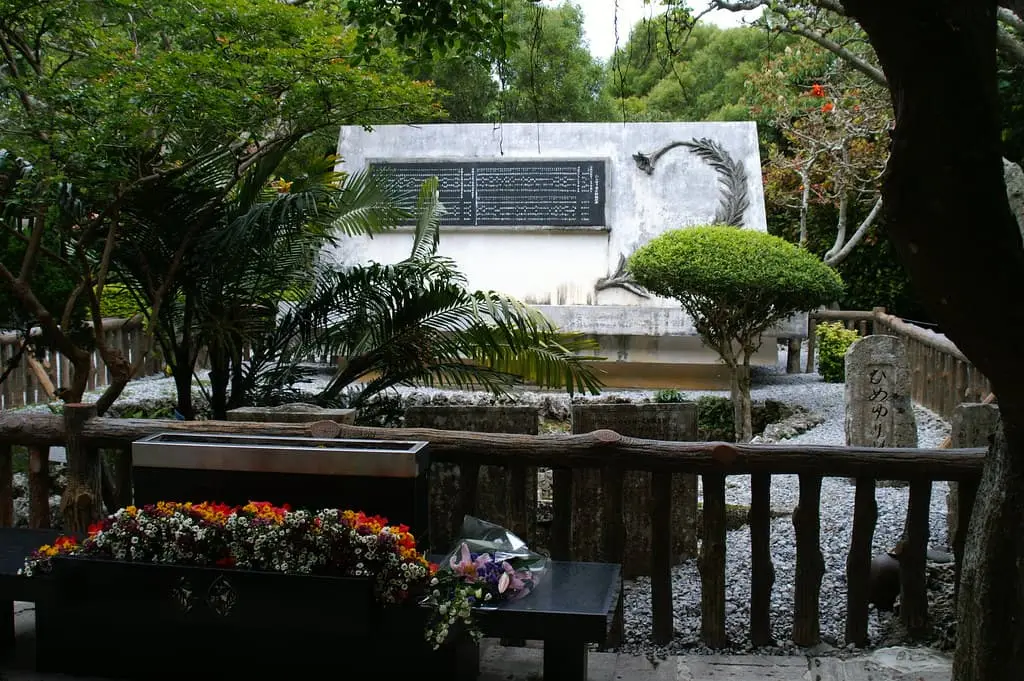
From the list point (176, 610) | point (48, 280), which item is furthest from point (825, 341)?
point (176, 610)

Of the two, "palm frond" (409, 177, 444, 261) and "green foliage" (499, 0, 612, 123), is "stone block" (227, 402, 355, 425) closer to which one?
"palm frond" (409, 177, 444, 261)

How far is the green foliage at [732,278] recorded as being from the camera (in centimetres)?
846

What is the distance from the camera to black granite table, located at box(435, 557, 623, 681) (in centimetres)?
303

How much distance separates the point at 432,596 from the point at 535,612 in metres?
0.36

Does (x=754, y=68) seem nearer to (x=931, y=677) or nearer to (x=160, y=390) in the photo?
(x=160, y=390)

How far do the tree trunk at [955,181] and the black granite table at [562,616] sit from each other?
4.76ft

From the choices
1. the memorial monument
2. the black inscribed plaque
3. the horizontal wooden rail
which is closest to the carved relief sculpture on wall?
the memorial monument

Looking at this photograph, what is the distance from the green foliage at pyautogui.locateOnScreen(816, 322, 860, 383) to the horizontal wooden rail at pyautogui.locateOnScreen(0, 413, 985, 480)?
7.84m

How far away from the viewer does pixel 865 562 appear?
4.00 m

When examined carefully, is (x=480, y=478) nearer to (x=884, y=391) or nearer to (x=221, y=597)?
(x=221, y=597)

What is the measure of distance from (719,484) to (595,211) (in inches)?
284

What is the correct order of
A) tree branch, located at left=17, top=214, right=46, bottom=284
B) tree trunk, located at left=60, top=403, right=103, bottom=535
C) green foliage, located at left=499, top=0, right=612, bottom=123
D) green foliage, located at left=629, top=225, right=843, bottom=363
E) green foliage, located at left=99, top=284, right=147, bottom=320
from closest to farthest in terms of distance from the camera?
tree trunk, located at left=60, top=403, right=103, bottom=535
tree branch, located at left=17, top=214, right=46, bottom=284
green foliage, located at left=99, top=284, right=147, bottom=320
green foliage, located at left=629, top=225, right=843, bottom=363
green foliage, located at left=499, top=0, right=612, bottom=123

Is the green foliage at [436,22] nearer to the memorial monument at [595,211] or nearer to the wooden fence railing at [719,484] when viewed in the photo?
the wooden fence railing at [719,484]

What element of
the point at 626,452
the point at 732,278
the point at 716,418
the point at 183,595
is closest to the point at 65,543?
the point at 183,595
